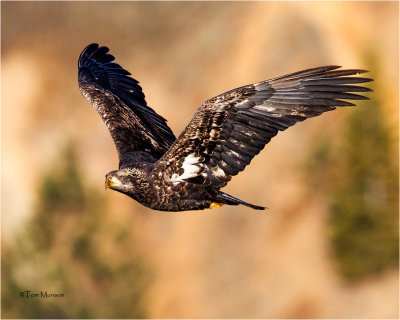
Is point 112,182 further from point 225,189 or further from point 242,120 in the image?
point 225,189

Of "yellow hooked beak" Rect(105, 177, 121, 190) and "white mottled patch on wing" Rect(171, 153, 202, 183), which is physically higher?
"white mottled patch on wing" Rect(171, 153, 202, 183)

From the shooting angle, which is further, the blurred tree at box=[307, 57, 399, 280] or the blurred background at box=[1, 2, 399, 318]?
the blurred tree at box=[307, 57, 399, 280]

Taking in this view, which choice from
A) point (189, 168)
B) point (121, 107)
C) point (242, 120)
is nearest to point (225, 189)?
point (121, 107)

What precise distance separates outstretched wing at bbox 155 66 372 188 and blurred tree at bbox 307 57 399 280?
992 inches

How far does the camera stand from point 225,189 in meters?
41.5

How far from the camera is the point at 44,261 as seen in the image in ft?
119

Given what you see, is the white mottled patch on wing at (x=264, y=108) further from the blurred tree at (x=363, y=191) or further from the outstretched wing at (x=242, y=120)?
the blurred tree at (x=363, y=191)

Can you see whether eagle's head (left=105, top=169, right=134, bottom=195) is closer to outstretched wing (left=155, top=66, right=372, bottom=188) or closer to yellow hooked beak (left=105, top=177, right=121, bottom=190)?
yellow hooked beak (left=105, top=177, right=121, bottom=190)

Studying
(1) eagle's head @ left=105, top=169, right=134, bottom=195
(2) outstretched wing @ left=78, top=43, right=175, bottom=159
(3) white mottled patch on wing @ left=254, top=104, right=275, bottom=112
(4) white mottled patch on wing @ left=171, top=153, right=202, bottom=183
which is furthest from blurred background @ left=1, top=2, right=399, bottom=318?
(3) white mottled patch on wing @ left=254, top=104, right=275, bottom=112

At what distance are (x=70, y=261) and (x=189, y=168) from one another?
28.0 m

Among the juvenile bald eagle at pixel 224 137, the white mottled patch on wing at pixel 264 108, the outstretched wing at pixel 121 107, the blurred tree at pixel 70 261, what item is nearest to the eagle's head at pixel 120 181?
the juvenile bald eagle at pixel 224 137

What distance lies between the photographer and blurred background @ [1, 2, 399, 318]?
37438 millimetres

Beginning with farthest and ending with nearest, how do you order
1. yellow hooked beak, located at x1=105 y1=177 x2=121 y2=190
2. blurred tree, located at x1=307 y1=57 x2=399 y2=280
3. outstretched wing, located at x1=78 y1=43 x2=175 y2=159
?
blurred tree, located at x1=307 y1=57 x2=399 y2=280 → outstretched wing, located at x1=78 y1=43 x2=175 y2=159 → yellow hooked beak, located at x1=105 y1=177 x2=121 y2=190

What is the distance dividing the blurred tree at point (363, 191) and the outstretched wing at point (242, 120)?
82.7ft
